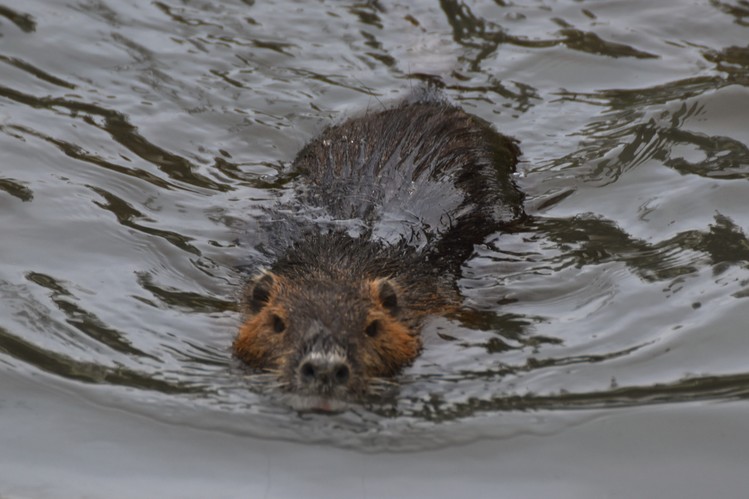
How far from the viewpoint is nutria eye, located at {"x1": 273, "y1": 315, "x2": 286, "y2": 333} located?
4598 mm

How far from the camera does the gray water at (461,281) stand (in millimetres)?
3939

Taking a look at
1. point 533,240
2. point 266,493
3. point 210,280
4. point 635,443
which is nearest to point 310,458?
point 266,493

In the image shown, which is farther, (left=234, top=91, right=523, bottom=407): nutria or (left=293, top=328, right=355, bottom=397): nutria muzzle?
(left=234, top=91, right=523, bottom=407): nutria

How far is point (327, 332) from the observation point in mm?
4352

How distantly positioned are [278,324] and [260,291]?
1.00 ft

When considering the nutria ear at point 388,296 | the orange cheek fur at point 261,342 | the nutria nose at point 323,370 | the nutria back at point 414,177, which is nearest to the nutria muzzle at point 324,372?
the nutria nose at point 323,370

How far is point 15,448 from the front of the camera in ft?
12.8

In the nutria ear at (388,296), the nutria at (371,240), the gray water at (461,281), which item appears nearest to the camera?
the gray water at (461,281)

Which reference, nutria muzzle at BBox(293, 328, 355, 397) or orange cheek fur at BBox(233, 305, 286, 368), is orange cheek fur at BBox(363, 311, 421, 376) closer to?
nutria muzzle at BBox(293, 328, 355, 397)

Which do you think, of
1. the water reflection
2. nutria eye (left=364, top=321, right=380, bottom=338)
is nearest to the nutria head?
nutria eye (left=364, top=321, right=380, bottom=338)

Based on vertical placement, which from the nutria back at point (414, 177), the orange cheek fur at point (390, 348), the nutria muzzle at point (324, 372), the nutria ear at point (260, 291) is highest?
the nutria back at point (414, 177)

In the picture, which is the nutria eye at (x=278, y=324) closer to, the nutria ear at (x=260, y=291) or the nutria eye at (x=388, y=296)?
the nutria ear at (x=260, y=291)

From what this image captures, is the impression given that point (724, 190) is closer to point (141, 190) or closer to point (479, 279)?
point (479, 279)

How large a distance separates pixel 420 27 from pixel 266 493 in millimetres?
5449
